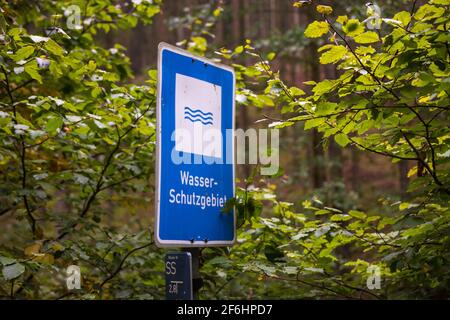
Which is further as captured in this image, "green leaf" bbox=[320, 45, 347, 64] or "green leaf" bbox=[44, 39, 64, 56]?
"green leaf" bbox=[44, 39, 64, 56]

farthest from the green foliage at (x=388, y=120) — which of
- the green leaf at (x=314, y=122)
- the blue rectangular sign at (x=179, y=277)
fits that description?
the blue rectangular sign at (x=179, y=277)

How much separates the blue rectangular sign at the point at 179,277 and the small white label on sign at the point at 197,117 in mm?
466

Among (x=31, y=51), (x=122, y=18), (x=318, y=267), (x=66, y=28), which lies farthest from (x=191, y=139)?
(x=122, y=18)

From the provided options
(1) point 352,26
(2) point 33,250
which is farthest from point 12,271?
(1) point 352,26

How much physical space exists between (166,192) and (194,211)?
18 cm

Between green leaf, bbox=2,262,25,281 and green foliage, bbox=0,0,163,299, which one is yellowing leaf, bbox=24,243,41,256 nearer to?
green foliage, bbox=0,0,163,299

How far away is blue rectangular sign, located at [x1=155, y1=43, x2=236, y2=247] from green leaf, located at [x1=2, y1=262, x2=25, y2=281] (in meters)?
1.08

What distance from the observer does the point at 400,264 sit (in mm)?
2949

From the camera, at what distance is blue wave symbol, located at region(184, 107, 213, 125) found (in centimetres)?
233

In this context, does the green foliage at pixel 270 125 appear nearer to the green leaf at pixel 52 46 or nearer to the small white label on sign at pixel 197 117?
the green leaf at pixel 52 46

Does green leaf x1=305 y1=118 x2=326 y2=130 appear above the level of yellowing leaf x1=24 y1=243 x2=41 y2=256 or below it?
above

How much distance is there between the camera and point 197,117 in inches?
94.7

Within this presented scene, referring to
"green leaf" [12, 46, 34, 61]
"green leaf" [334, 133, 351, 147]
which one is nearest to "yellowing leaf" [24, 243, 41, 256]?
"green leaf" [12, 46, 34, 61]

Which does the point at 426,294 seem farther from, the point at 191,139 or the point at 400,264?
the point at 191,139
